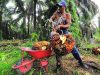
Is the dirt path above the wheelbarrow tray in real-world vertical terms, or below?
below

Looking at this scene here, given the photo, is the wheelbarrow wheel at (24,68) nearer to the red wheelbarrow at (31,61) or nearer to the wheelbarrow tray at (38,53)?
the red wheelbarrow at (31,61)

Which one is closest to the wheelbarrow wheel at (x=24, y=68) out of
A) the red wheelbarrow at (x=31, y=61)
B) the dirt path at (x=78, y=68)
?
the red wheelbarrow at (x=31, y=61)

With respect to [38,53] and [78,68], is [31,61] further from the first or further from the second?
[78,68]

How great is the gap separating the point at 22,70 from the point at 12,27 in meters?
21.6

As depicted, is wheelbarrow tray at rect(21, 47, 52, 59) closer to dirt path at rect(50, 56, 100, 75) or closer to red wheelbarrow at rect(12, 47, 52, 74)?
red wheelbarrow at rect(12, 47, 52, 74)

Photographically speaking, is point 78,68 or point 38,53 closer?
point 38,53

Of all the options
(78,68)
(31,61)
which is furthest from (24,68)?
(78,68)

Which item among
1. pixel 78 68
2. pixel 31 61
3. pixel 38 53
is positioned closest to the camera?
pixel 38 53

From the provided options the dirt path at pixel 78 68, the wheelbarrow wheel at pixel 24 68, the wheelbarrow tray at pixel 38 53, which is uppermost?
the wheelbarrow tray at pixel 38 53

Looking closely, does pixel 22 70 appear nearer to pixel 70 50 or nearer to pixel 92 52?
pixel 70 50

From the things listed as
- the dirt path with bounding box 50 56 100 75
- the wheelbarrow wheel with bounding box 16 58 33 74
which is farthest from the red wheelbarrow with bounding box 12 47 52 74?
the dirt path with bounding box 50 56 100 75

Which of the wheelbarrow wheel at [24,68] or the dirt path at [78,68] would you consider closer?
the wheelbarrow wheel at [24,68]

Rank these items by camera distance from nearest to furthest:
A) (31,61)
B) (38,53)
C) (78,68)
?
(38,53) → (31,61) → (78,68)

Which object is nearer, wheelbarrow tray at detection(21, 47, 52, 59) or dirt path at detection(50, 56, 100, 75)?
wheelbarrow tray at detection(21, 47, 52, 59)
